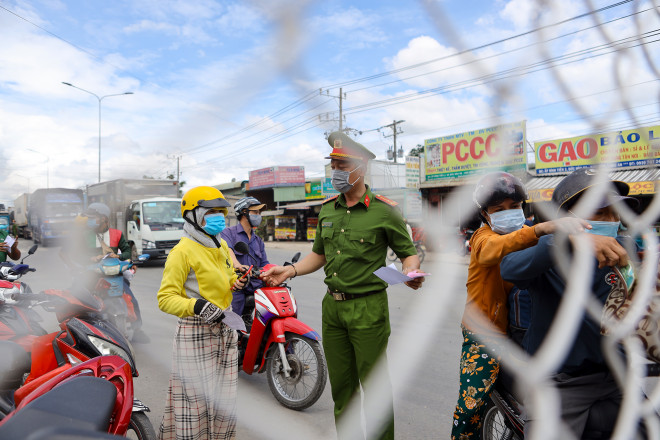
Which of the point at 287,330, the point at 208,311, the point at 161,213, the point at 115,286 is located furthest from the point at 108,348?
the point at 161,213

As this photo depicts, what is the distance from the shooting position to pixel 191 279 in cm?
234

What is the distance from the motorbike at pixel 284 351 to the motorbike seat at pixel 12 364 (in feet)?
4.38

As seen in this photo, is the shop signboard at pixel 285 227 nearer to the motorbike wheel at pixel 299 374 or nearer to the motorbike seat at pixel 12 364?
the motorbike wheel at pixel 299 374

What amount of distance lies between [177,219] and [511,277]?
11.9 meters

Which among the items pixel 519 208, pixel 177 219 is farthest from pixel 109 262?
pixel 177 219

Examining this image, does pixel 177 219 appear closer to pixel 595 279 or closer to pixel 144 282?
pixel 144 282

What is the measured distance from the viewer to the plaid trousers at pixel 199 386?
7.39 ft

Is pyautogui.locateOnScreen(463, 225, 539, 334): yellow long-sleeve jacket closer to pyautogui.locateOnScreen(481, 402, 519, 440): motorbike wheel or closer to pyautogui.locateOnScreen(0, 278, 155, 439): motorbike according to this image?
pyautogui.locateOnScreen(481, 402, 519, 440): motorbike wheel

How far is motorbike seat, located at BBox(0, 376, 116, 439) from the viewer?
86 cm

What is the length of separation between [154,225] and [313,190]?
1498cm

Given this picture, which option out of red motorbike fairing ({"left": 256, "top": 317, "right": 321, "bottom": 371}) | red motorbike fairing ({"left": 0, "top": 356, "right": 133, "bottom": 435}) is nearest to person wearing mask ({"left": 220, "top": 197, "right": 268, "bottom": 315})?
red motorbike fairing ({"left": 256, "top": 317, "right": 321, "bottom": 371})

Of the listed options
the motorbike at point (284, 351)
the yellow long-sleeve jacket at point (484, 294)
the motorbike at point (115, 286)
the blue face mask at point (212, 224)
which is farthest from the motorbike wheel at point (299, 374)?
the motorbike at point (115, 286)

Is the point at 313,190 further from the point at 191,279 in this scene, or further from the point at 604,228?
the point at 604,228

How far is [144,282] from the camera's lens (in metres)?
9.23
